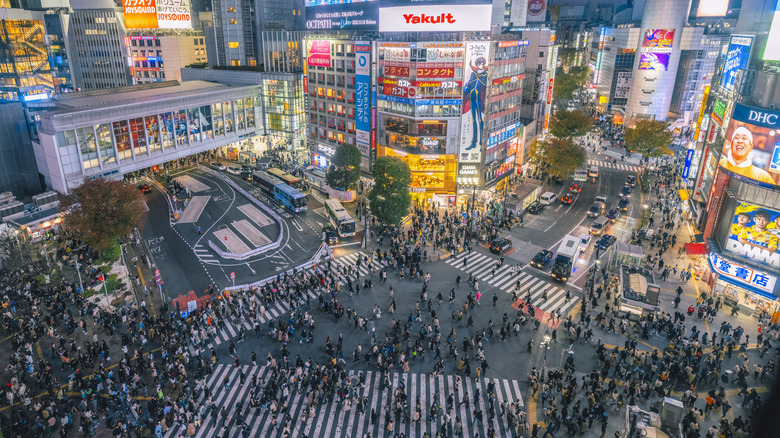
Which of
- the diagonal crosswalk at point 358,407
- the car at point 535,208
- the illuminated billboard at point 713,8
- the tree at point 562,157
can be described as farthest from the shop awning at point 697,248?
the illuminated billboard at point 713,8

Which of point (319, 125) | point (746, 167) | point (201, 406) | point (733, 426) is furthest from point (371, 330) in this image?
point (319, 125)

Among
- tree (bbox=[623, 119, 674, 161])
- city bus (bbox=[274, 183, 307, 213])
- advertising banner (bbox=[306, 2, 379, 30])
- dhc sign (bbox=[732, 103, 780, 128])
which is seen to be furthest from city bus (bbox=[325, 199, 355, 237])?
tree (bbox=[623, 119, 674, 161])

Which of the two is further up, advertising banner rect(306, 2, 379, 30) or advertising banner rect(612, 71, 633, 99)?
advertising banner rect(306, 2, 379, 30)

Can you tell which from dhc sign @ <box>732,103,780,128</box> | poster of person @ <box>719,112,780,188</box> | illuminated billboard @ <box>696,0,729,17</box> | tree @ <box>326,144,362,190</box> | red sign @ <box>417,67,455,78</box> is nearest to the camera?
dhc sign @ <box>732,103,780,128</box>

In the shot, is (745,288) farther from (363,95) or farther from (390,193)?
(363,95)

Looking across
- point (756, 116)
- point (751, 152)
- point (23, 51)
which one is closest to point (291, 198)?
point (751, 152)

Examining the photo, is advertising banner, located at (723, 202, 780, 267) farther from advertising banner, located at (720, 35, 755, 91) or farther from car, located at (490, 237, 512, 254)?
car, located at (490, 237, 512, 254)

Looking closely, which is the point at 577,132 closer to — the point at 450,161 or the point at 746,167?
the point at 450,161
